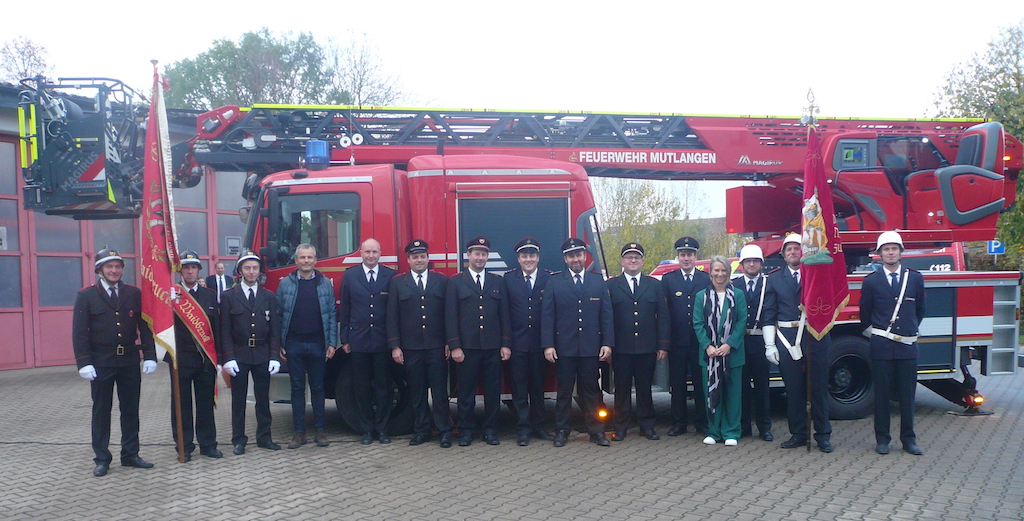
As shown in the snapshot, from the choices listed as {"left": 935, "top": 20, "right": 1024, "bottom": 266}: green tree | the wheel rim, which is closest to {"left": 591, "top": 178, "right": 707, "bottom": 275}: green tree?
{"left": 935, "top": 20, "right": 1024, "bottom": 266}: green tree

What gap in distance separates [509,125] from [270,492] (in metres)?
4.55

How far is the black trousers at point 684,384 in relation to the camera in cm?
758

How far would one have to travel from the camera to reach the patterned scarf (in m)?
7.12

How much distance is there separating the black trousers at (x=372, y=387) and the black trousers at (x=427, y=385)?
213mm

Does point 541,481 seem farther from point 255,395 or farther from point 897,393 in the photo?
point 897,393

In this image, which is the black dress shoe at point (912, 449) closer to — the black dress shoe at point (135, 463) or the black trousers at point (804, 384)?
the black trousers at point (804, 384)

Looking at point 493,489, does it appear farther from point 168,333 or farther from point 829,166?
point 829,166

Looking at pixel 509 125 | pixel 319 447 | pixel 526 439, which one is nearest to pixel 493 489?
pixel 526 439

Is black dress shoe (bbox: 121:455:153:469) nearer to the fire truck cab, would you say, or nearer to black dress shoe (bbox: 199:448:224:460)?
black dress shoe (bbox: 199:448:224:460)

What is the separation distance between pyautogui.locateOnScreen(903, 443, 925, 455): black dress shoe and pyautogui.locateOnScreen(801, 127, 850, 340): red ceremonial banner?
1.12m

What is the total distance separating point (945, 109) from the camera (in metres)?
21.6

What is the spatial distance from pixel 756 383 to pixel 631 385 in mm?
1140

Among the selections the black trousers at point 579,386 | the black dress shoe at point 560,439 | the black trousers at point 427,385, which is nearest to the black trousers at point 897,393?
the black trousers at point 579,386

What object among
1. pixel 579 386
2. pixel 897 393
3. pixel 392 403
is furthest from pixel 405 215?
pixel 897 393
